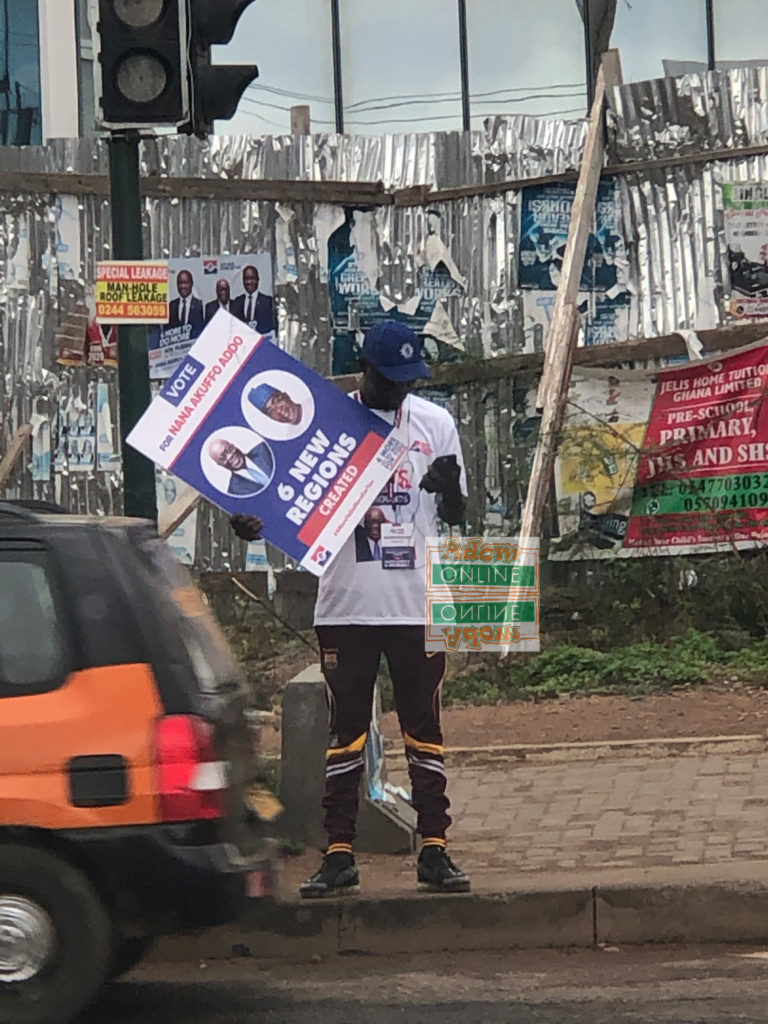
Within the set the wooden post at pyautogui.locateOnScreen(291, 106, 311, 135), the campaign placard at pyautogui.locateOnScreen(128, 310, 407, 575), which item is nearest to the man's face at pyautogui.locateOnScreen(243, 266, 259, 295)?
the wooden post at pyautogui.locateOnScreen(291, 106, 311, 135)

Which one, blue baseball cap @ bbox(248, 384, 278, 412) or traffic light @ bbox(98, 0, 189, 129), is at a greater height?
traffic light @ bbox(98, 0, 189, 129)

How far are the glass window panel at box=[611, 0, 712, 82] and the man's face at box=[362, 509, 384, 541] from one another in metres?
10.8

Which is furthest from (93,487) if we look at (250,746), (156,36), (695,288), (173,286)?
(250,746)

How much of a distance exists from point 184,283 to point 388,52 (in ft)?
16.6

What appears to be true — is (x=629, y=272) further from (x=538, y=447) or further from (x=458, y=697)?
(x=458, y=697)

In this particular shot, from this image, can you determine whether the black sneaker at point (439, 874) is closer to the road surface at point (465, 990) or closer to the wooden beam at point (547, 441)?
the road surface at point (465, 990)

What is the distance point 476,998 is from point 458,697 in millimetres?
4593

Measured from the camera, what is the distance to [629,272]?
1183 centimetres

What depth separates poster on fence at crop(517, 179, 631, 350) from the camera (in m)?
11.8

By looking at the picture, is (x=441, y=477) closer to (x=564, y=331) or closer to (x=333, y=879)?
(x=333, y=879)

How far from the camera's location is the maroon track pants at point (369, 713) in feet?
21.2

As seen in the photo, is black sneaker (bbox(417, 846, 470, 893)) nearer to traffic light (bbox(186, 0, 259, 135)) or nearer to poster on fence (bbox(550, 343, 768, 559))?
traffic light (bbox(186, 0, 259, 135))

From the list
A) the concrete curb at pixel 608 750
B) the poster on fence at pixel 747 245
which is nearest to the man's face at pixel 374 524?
the concrete curb at pixel 608 750

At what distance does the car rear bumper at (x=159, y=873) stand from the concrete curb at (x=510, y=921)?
1296mm
